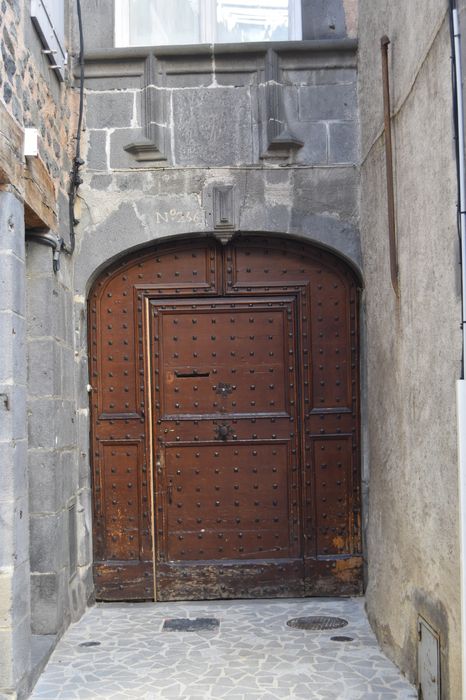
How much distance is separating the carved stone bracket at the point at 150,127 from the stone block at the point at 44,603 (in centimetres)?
271

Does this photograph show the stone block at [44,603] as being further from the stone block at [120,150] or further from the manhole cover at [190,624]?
the stone block at [120,150]

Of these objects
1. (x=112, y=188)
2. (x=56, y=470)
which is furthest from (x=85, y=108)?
(x=56, y=470)

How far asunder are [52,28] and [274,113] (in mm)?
1498

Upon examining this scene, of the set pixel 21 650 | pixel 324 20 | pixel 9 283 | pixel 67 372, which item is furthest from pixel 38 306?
pixel 324 20

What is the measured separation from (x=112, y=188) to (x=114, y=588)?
8.66ft

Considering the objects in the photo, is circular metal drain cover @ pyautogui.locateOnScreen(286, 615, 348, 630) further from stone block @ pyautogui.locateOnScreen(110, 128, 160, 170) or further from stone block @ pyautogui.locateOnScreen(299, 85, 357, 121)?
stone block @ pyautogui.locateOnScreen(299, 85, 357, 121)

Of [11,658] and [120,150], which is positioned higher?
[120,150]

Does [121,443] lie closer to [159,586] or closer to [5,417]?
[159,586]

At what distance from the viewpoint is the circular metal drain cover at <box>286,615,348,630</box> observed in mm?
5410

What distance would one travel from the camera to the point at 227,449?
6105 mm

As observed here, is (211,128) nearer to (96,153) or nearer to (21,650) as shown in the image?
(96,153)

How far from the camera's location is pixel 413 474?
4383 millimetres

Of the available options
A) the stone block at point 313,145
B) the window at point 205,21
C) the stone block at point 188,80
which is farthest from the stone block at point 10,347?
the window at point 205,21

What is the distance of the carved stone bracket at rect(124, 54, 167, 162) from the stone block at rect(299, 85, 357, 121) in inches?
36.7
